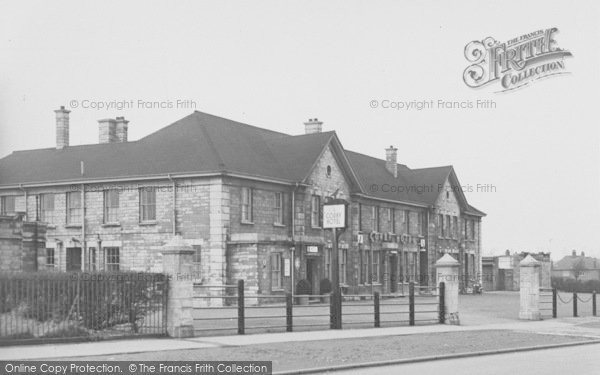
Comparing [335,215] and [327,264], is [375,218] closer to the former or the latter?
[327,264]

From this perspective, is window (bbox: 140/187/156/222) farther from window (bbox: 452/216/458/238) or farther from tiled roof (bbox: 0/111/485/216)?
window (bbox: 452/216/458/238)

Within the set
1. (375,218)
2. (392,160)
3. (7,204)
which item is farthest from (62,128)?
(392,160)

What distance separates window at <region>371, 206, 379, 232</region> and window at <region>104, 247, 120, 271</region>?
16.3 meters

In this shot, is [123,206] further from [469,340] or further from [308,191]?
[469,340]

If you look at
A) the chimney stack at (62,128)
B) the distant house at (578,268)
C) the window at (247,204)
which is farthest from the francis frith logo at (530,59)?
the distant house at (578,268)

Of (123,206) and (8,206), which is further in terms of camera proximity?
(8,206)

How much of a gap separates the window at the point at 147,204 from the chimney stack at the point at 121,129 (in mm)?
6480

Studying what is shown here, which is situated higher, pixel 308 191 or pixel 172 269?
pixel 308 191

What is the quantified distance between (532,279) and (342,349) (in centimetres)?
1487

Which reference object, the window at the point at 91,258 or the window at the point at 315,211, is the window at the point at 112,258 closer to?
the window at the point at 91,258

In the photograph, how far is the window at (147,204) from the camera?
39.0 meters

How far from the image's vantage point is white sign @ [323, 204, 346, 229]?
80.8 feet

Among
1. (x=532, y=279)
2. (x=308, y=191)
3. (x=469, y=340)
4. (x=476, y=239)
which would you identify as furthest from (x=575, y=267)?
(x=469, y=340)

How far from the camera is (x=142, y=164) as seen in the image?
4016 centimetres
